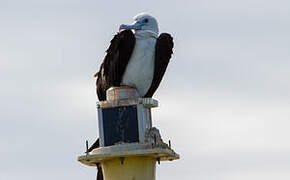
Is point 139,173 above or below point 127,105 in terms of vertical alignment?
below

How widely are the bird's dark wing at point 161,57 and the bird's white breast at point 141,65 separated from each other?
15 cm

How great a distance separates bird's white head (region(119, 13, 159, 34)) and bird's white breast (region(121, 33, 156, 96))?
429 millimetres

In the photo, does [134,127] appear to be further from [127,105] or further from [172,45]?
[172,45]

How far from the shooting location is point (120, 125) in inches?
1486

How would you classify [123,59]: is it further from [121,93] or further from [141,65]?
[121,93]

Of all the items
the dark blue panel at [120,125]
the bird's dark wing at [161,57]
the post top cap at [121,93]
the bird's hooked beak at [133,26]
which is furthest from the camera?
the bird's hooked beak at [133,26]

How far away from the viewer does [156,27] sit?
3931 centimetres

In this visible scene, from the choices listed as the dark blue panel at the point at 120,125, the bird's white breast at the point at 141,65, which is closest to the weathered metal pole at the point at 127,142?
the dark blue panel at the point at 120,125

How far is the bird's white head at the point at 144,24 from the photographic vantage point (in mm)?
38906

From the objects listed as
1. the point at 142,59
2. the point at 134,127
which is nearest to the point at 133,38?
the point at 142,59

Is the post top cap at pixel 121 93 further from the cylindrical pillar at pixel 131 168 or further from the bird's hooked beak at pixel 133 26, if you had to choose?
the cylindrical pillar at pixel 131 168

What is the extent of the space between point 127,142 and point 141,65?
9.29ft

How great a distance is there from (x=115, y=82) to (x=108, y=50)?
124cm

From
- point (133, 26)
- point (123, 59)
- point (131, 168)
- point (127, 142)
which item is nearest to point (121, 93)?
point (123, 59)
